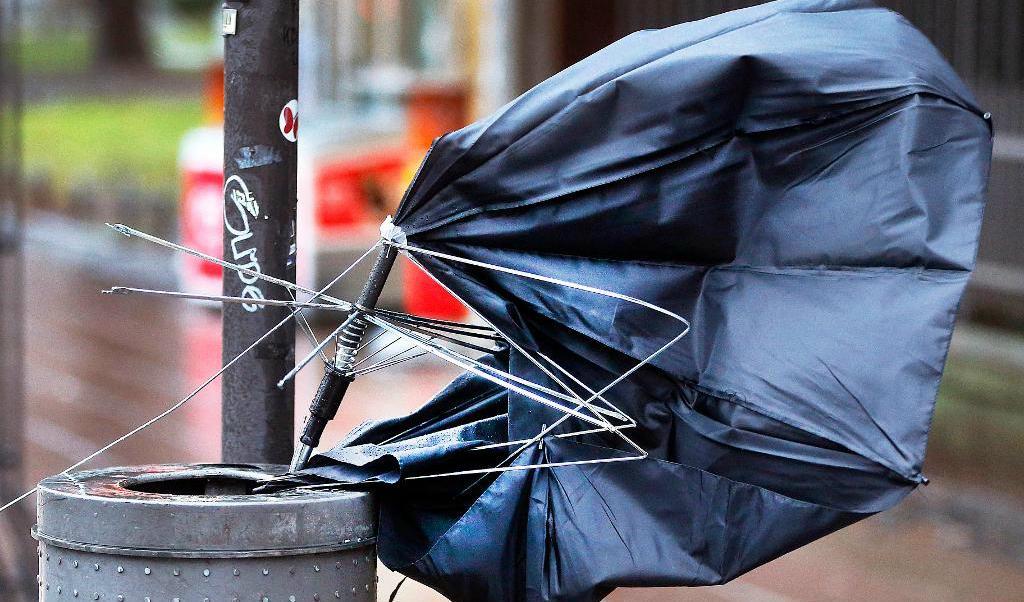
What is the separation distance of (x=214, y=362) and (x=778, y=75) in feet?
30.7

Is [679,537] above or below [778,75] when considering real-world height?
below

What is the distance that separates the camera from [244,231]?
135 inches

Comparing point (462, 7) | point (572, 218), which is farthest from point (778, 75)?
point (462, 7)

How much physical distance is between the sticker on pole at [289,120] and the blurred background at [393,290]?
3.02 meters

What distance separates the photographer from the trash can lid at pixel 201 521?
2.75 m

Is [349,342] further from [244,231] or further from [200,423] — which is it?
[200,423]

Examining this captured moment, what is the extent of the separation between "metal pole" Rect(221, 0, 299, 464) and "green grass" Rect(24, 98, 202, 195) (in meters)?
21.2

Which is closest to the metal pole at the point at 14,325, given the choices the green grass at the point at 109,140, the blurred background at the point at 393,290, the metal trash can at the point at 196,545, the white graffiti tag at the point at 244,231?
the blurred background at the point at 393,290

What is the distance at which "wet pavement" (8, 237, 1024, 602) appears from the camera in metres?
6.43

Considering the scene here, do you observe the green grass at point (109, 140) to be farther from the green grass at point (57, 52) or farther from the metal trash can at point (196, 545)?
the metal trash can at point (196, 545)

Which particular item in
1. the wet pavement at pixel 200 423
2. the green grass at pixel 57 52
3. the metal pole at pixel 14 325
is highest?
the green grass at pixel 57 52

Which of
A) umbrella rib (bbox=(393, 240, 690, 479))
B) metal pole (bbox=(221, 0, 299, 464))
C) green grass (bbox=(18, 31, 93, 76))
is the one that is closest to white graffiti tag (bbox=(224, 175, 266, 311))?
metal pole (bbox=(221, 0, 299, 464))

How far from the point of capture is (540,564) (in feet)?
9.95

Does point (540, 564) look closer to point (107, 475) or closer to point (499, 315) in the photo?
point (499, 315)
